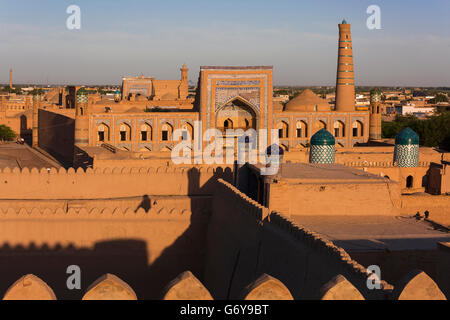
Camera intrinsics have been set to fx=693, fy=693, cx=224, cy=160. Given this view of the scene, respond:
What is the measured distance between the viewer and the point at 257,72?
3009cm

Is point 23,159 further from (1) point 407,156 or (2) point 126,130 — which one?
(1) point 407,156

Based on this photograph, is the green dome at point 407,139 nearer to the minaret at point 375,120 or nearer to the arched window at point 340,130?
the minaret at point 375,120

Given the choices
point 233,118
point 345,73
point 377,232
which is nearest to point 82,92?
point 233,118

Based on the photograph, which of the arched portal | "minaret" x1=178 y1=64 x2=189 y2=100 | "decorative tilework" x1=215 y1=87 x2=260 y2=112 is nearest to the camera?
"decorative tilework" x1=215 y1=87 x2=260 y2=112

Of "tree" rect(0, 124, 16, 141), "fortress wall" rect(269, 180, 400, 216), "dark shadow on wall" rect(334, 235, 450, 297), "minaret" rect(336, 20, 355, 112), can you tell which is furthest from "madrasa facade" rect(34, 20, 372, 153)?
"dark shadow on wall" rect(334, 235, 450, 297)

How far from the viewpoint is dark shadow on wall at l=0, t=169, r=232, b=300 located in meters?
11.6

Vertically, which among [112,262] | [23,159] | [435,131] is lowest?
[112,262]

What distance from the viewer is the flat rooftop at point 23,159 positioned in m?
28.1

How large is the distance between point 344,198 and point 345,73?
906 inches

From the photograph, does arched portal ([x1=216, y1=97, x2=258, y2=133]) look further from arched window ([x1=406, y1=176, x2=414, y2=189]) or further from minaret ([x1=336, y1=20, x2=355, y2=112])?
arched window ([x1=406, y1=176, x2=414, y2=189])

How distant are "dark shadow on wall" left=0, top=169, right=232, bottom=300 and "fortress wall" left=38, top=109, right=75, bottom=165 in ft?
53.8

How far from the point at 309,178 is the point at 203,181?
3547 millimetres

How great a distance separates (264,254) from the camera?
357 inches
